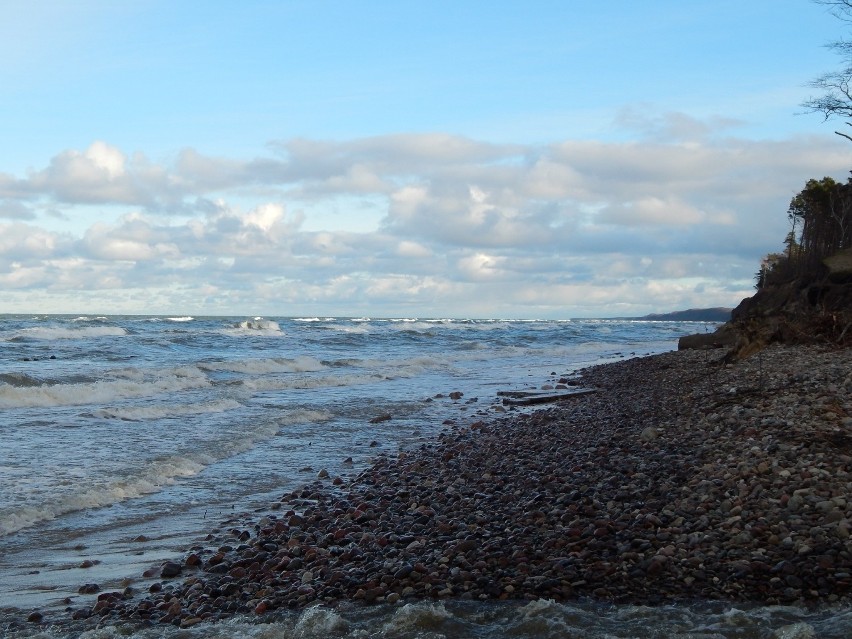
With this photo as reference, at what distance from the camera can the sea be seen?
4.49 meters

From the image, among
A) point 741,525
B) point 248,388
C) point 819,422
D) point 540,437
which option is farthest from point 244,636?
point 248,388

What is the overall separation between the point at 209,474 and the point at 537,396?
9.48 m

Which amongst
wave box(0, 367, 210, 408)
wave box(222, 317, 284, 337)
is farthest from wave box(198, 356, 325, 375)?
wave box(222, 317, 284, 337)

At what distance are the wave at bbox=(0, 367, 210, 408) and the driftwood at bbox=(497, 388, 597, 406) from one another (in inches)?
367

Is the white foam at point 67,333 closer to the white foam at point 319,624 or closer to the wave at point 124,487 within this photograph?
the wave at point 124,487

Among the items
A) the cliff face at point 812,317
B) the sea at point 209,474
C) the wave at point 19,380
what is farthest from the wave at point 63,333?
the cliff face at point 812,317

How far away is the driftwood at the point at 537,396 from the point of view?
1714 cm

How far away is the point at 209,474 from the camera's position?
1006 cm

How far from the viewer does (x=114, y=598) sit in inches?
211

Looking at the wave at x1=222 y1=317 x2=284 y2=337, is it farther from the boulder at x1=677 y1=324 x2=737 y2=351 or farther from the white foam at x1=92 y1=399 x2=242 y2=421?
the white foam at x1=92 y1=399 x2=242 y2=421

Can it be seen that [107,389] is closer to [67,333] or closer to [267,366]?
[267,366]

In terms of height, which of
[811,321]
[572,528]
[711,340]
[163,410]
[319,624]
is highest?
[811,321]

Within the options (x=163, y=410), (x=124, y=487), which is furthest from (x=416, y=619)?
(x=163, y=410)

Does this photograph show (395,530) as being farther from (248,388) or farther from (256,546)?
(248,388)
